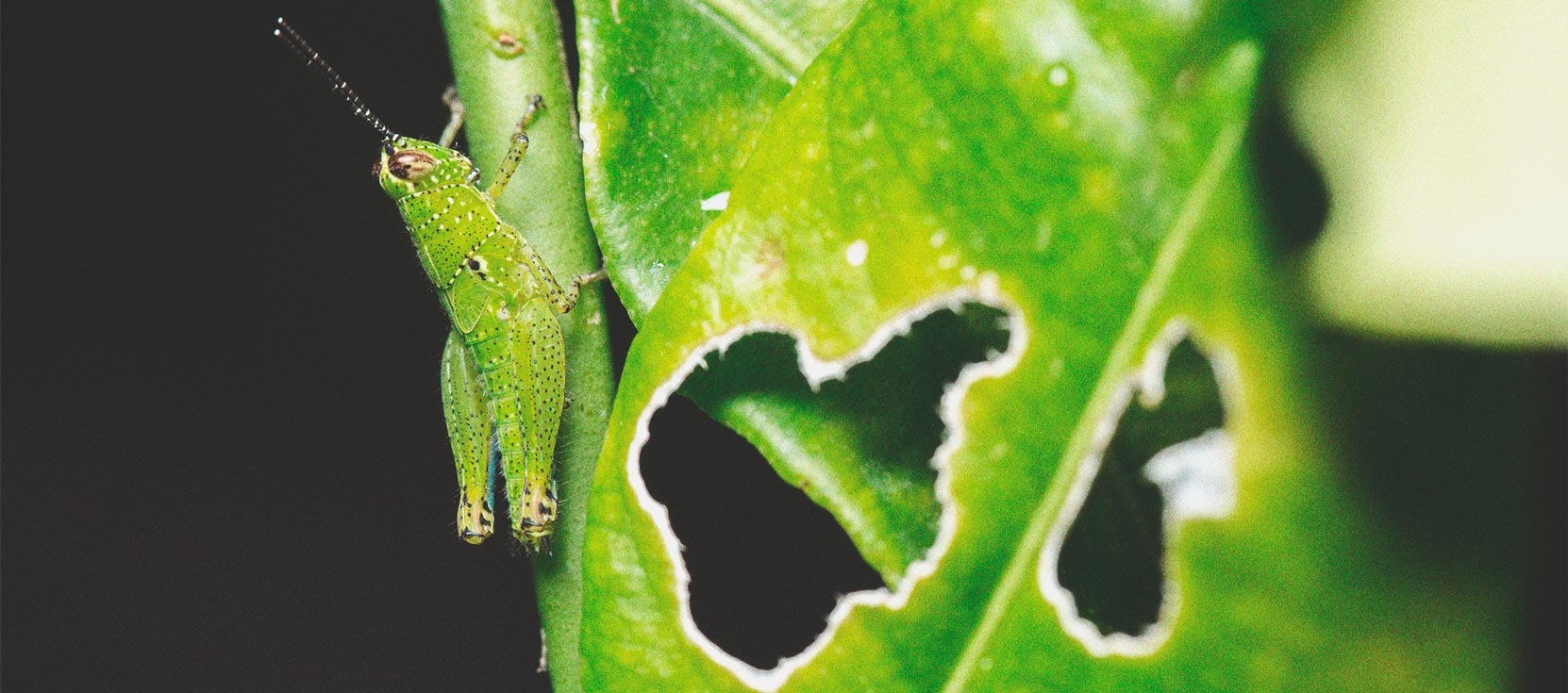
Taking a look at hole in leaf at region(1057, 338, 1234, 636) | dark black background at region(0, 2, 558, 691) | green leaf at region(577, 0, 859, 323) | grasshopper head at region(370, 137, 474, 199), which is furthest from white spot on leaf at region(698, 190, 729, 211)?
dark black background at region(0, 2, 558, 691)

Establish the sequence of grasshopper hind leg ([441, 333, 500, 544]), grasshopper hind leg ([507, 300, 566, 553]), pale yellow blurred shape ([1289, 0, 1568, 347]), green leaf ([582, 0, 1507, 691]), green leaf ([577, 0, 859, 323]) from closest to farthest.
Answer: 1. pale yellow blurred shape ([1289, 0, 1568, 347])
2. green leaf ([582, 0, 1507, 691])
3. green leaf ([577, 0, 859, 323])
4. grasshopper hind leg ([507, 300, 566, 553])
5. grasshopper hind leg ([441, 333, 500, 544])

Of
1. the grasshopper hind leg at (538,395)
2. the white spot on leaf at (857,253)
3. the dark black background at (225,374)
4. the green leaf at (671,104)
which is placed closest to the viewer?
the white spot on leaf at (857,253)

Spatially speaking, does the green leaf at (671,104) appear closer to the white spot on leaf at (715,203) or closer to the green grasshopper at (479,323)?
the white spot on leaf at (715,203)

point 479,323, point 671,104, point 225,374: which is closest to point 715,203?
point 671,104

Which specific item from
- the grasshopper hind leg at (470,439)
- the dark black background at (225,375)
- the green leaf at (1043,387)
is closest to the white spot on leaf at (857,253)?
the green leaf at (1043,387)

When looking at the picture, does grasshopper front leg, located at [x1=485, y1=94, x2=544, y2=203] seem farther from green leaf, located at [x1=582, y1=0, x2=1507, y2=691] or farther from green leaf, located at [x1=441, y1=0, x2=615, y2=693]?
green leaf, located at [x1=582, y1=0, x2=1507, y2=691]

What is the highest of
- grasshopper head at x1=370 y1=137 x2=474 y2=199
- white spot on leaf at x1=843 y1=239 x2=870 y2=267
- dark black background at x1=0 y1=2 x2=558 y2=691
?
white spot on leaf at x1=843 y1=239 x2=870 y2=267

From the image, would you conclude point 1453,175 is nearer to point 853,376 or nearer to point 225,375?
point 853,376
